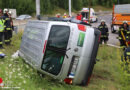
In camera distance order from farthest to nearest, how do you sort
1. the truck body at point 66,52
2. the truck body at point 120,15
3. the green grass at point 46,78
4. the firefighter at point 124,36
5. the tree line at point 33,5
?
the tree line at point 33,5, the truck body at point 120,15, the firefighter at point 124,36, the truck body at point 66,52, the green grass at point 46,78

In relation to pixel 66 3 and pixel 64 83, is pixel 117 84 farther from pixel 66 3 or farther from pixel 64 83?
pixel 66 3

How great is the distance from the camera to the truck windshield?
17.4 feet

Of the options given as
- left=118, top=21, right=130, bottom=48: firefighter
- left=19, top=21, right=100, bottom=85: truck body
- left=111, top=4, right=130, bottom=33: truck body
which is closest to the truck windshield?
left=19, top=21, right=100, bottom=85: truck body

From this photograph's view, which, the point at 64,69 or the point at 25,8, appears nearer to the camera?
the point at 64,69

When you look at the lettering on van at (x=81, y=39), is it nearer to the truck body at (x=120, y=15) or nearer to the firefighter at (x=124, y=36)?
the firefighter at (x=124, y=36)

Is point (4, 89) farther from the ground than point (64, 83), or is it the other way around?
point (4, 89)

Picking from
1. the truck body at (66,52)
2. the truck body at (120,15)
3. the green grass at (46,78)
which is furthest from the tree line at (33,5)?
the truck body at (66,52)

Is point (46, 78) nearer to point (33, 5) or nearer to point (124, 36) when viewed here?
point (124, 36)

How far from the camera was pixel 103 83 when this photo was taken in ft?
20.0

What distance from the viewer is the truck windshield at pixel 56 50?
5.32 m

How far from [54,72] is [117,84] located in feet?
6.17

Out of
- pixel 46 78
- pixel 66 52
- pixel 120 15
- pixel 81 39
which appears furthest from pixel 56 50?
pixel 120 15

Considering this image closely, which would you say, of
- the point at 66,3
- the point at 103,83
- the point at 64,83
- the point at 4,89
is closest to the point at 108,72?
the point at 103,83

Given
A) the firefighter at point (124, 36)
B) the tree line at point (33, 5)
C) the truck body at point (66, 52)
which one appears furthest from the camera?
the tree line at point (33, 5)
